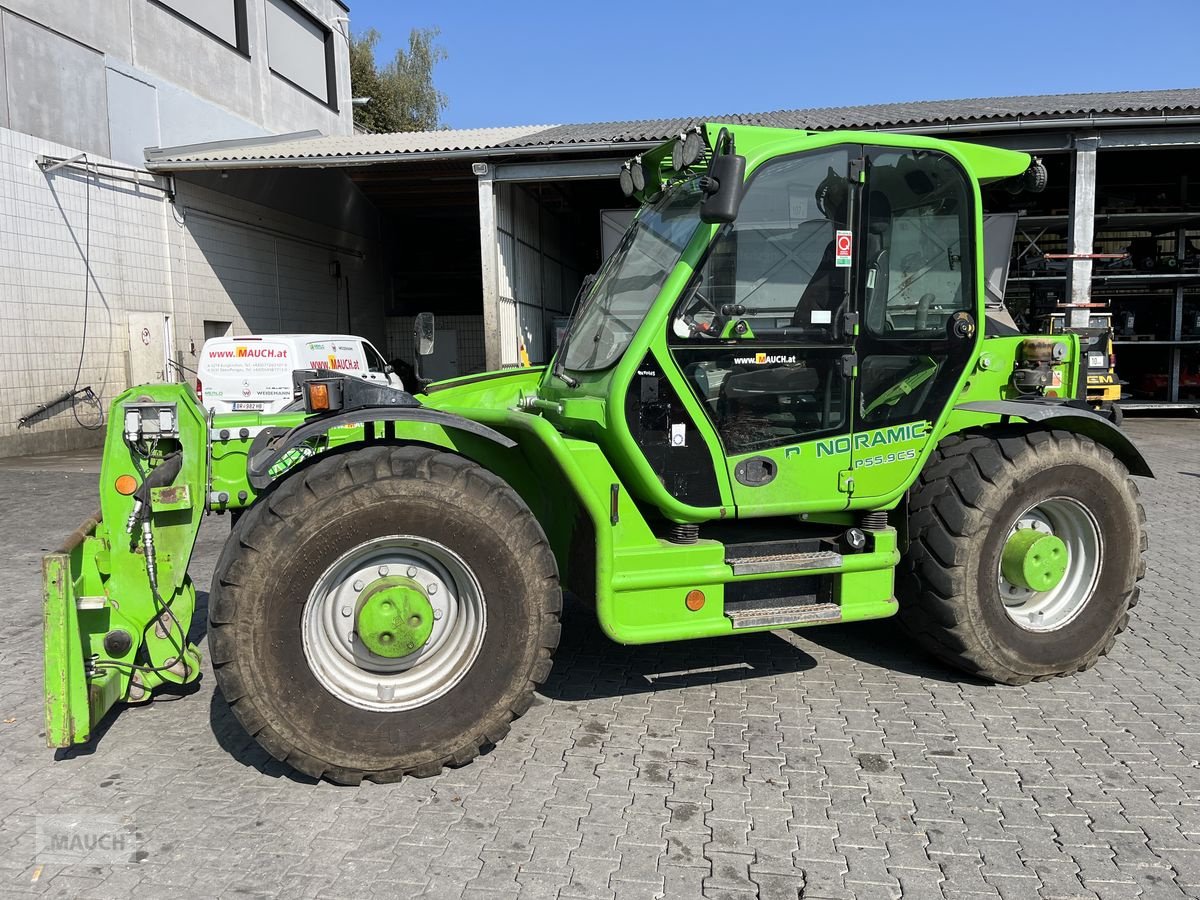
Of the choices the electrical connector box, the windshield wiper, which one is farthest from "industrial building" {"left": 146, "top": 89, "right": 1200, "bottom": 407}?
the electrical connector box

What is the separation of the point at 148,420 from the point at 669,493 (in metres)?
2.20

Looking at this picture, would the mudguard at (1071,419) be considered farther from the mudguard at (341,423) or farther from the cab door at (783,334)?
the mudguard at (341,423)

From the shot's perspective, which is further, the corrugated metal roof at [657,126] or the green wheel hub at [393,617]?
the corrugated metal roof at [657,126]

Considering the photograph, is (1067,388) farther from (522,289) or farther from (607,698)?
(522,289)

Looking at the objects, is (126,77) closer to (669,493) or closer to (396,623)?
(396,623)

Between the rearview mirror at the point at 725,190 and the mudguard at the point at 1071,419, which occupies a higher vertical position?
the rearview mirror at the point at 725,190

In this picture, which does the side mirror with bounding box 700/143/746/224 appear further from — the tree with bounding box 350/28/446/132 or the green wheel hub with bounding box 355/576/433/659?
the tree with bounding box 350/28/446/132

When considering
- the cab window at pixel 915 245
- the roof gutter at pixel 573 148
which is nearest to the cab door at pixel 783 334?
the cab window at pixel 915 245

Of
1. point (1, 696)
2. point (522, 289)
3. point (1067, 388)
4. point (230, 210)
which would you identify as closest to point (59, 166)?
point (230, 210)

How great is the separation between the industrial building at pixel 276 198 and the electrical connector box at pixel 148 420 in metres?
8.66

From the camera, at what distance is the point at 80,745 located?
147 inches

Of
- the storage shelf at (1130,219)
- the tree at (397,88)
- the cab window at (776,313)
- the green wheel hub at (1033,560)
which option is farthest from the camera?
the tree at (397,88)

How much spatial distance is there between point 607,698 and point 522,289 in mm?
13285

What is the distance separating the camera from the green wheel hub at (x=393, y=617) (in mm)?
3367
